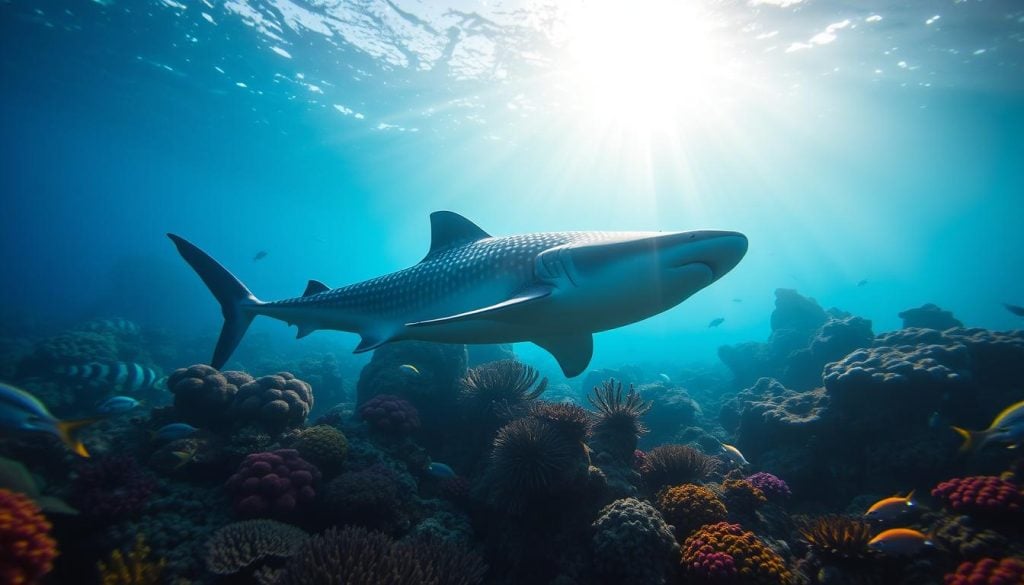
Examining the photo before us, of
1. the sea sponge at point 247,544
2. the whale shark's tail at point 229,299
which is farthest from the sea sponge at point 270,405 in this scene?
the sea sponge at point 247,544

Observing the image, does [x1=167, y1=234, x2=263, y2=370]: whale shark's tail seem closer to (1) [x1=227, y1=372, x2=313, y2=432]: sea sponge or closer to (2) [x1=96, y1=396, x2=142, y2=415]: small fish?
(1) [x1=227, y1=372, x2=313, y2=432]: sea sponge

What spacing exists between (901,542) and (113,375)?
20.3 meters

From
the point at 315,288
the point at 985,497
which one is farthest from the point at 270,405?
the point at 985,497

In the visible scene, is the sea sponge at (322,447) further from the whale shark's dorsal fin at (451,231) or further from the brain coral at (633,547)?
the brain coral at (633,547)

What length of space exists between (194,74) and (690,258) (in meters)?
35.1

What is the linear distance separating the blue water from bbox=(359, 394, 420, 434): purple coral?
18.9 metres

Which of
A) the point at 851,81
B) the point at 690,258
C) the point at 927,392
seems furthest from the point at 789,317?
the point at 690,258

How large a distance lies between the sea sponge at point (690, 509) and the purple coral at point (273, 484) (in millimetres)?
4589

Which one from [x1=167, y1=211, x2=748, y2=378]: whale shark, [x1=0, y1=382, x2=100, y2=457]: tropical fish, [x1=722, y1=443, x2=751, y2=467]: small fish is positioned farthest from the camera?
[x1=722, y1=443, x2=751, y2=467]: small fish

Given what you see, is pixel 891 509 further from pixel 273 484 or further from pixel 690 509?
pixel 273 484

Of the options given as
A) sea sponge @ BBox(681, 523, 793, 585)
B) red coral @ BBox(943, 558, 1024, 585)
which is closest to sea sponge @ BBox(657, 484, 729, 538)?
→ sea sponge @ BBox(681, 523, 793, 585)

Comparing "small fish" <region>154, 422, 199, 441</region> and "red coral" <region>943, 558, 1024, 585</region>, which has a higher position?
"small fish" <region>154, 422, 199, 441</region>

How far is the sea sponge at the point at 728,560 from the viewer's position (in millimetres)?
3729

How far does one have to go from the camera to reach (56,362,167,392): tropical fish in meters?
13.0
